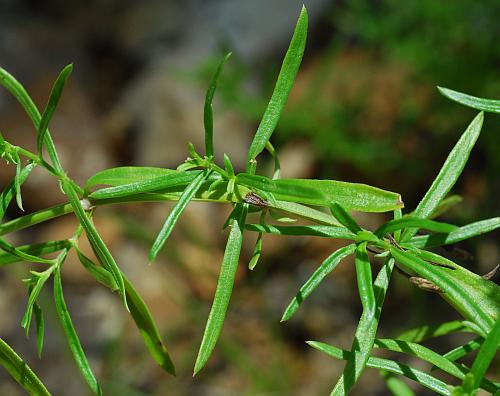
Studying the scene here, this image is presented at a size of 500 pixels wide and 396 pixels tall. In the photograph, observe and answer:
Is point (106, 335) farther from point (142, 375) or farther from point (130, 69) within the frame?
point (130, 69)

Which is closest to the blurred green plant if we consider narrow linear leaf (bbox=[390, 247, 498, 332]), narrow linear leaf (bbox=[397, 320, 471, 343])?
narrow linear leaf (bbox=[390, 247, 498, 332])

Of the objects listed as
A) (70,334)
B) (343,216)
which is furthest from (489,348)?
(70,334)

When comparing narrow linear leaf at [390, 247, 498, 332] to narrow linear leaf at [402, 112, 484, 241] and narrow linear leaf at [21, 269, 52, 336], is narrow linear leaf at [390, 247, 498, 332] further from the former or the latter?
narrow linear leaf at [21, 269, 52, 336]

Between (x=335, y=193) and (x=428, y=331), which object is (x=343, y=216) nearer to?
(x=335, y=193)

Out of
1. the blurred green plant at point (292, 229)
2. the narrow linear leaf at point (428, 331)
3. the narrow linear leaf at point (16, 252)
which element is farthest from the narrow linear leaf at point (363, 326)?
the narrow linear leaf at point (16, 252)

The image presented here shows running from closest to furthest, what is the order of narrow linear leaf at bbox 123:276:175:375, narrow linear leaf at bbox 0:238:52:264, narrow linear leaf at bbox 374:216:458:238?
1. narrow linear leaf at bbox 374:216:458:238
2. narrow linear leaf at bbox 0:238:52:264
3. narrow linear leaf at bbox 123:276:175:375

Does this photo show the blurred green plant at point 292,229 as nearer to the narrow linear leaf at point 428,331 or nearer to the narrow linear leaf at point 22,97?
the narrow linear leaf at point 22,97
